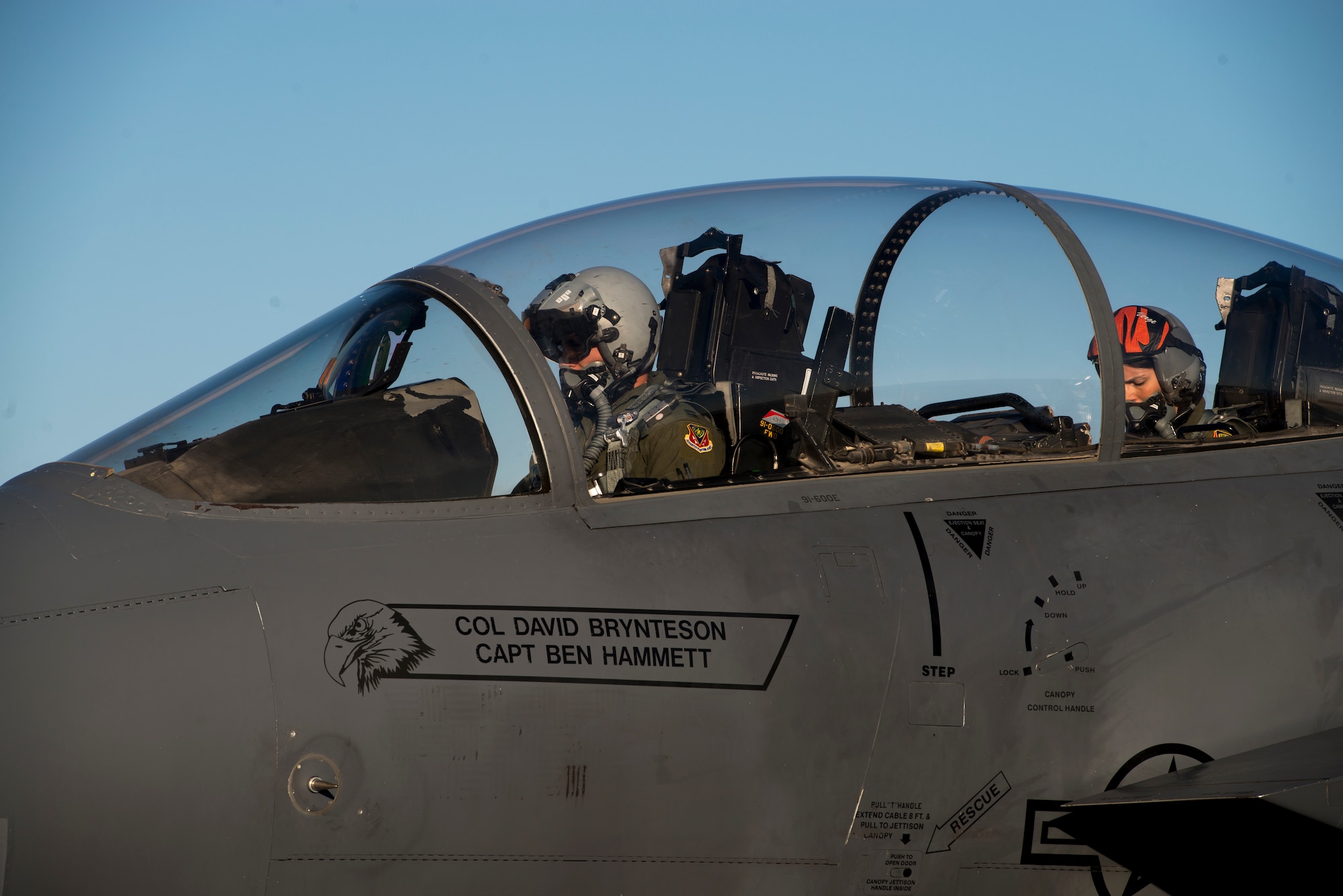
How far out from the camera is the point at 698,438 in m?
3.86

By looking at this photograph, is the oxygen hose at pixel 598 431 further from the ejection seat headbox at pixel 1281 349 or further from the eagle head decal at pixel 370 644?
the ejection seat headbox at pixel 1281 349

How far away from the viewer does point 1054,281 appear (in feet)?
14.0

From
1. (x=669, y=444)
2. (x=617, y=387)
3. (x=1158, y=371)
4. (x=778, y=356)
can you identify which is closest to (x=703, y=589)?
(x=669, y=444)

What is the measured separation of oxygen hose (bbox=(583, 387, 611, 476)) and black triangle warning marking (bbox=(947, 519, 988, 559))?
1198 mm

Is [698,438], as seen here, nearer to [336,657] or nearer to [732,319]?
[732,319]

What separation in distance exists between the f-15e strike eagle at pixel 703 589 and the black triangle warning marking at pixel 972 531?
0.7 inches

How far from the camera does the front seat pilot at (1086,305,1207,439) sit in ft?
13.7

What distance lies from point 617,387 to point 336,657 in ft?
4.54

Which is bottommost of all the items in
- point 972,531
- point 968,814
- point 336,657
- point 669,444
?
point 968,814

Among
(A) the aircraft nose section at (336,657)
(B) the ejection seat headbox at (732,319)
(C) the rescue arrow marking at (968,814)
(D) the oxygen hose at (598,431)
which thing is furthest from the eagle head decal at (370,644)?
(C) the rescue arrow marking at (968,814)

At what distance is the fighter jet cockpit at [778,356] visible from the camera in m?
3.50

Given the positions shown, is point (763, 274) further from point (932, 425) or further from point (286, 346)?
point (286, 346)

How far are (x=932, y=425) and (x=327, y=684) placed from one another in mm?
2338

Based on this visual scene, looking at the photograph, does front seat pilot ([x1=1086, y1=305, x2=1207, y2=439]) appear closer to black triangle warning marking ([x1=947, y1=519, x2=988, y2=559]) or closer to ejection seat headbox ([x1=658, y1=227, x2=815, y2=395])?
black triangle warning marking ([x1=947, y1=519, x2=988, y2=559])
